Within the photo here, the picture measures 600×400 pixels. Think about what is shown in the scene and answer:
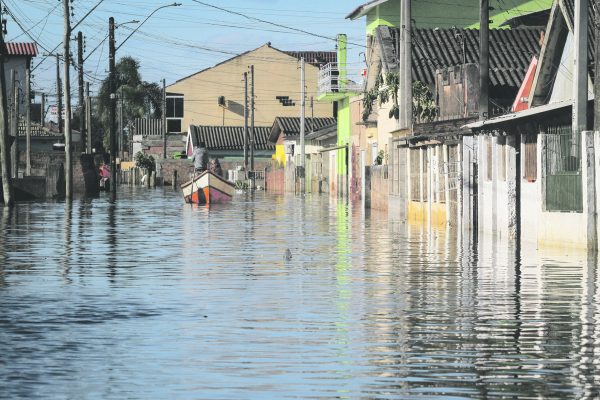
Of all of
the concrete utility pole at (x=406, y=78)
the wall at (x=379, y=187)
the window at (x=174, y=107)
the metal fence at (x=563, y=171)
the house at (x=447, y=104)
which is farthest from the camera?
the window at (x=174, y=107)

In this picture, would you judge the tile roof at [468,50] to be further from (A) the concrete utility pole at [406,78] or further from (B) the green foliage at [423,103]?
(A) the concrete utility pole at [406,78]

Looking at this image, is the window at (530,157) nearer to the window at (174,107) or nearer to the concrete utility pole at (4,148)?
the concrete utility pole at (4,148)

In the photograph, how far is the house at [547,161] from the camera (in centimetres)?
2398

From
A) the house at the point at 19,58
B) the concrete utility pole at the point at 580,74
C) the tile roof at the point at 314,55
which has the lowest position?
the concrete utility pole at the point at 580,74

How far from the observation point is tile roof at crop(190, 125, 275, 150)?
118m

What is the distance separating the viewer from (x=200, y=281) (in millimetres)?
18891

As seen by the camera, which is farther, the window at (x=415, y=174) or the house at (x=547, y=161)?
the window at (x=415, y=174)

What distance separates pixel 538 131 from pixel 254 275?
9908mm

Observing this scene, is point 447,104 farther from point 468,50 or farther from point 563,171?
point 563,171

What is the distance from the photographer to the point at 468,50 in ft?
168

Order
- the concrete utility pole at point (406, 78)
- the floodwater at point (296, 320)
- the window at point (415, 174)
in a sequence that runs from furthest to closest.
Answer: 1. the concrete utility pole at point (406, 78)
2. the window at point (415, 174)
3. the floodwater at point (296, 320)

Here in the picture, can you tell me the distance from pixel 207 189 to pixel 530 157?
30050mm

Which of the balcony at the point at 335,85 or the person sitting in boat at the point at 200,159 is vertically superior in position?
the balcony at the point at 335,85

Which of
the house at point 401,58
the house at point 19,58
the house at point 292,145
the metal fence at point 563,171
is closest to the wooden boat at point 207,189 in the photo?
the house at point 401,58
